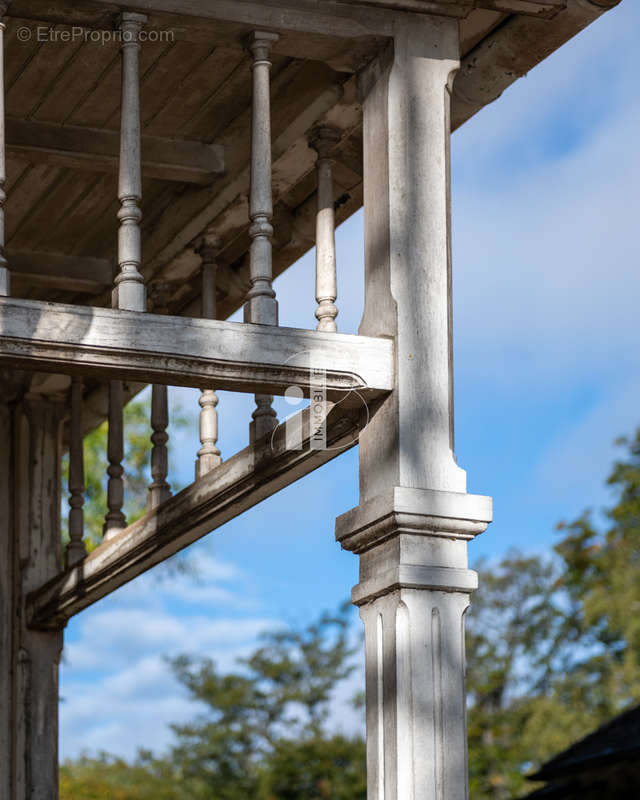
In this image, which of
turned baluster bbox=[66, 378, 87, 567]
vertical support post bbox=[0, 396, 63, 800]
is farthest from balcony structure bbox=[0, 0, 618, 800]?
vertical support post bbox=[0, 396, 63, 800]

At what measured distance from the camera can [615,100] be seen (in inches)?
2062

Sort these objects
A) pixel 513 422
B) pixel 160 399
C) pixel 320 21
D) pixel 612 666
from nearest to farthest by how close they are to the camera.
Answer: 1. pixel 320 21
2. pixel 160 399
3. pixel 612 666
4. pixel 513 422

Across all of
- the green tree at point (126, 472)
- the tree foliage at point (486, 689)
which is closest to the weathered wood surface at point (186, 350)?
the green tree at point (126, 472)

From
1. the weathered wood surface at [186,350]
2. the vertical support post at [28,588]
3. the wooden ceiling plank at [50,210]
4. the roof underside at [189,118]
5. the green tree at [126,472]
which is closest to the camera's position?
the weathered wood surface at [186,350]

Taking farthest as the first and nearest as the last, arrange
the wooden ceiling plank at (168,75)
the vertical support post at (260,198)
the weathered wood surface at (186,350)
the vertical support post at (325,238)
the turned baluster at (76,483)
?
the turned baluster at (76,483), the wooden ceiling plank at (168,75), the vertical support post at (325,238), the vertical support post at (260,198), the weathered wood surface at (186,350)

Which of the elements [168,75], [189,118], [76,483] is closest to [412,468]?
[168,75]

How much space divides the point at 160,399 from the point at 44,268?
97 cm

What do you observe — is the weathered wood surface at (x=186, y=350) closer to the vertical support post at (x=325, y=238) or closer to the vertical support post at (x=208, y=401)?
the vertical support post at (x=325, y=238)

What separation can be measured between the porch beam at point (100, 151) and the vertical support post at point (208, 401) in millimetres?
471

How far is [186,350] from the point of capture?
4539 millimetres

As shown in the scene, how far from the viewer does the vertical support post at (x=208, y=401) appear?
6.41 m

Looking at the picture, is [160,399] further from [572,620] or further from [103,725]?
[103,725]

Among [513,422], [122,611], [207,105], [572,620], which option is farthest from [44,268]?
[513,422]

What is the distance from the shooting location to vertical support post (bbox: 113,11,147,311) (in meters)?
4.60
